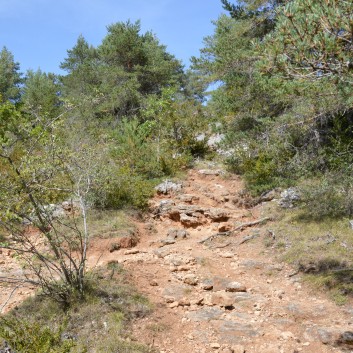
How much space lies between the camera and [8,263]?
24.7 ft

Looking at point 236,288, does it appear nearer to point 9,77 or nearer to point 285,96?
point 285,96

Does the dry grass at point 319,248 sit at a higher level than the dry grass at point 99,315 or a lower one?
lower

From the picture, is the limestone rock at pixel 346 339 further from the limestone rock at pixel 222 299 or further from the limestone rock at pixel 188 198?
the limestone rock at pixel 188 198

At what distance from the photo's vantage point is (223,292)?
5.93 meters

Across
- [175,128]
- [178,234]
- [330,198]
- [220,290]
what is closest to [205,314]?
[220,290]

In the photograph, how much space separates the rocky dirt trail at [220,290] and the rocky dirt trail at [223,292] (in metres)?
0.01

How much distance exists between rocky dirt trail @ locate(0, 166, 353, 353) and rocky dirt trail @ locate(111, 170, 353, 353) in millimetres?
12

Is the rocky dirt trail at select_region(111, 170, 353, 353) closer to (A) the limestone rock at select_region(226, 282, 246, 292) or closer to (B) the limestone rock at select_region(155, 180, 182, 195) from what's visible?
(A) the limestone rock at select_region(226, 282, 246, 292)

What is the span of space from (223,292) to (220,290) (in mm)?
171

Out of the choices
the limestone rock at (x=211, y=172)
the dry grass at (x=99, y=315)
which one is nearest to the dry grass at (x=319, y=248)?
the dry grass at (x=99, y=315)

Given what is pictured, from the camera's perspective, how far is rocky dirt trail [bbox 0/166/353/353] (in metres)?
4.63

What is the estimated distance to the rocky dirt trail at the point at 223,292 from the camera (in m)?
4.62

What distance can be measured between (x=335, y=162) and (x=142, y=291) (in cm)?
519

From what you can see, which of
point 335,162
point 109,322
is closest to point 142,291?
point 109,322
